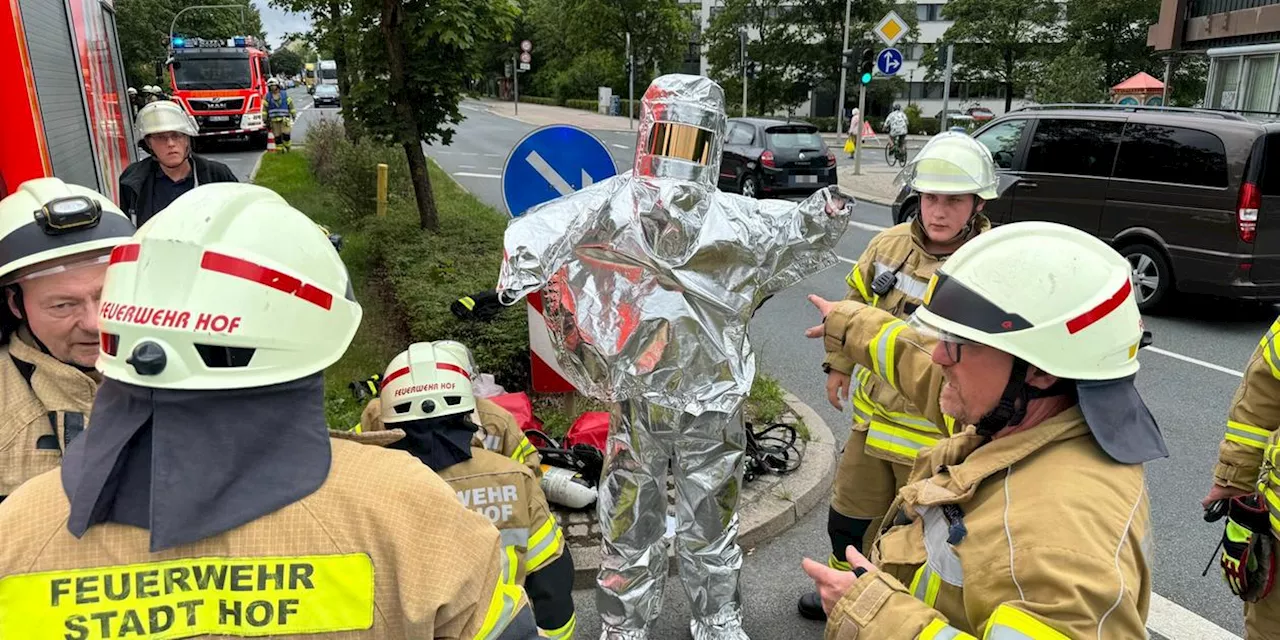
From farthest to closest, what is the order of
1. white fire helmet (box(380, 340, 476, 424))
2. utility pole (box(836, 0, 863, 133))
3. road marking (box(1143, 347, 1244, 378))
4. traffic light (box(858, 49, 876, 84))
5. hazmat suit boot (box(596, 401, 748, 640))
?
1. utility pole (box(836, 0, 863, 133))
2. traffic light (box(858, 49, 876, 84))
3. road marking (box(1143, 347, 1244, 378))
4. hazmat suit boot (box(596, 401, 748, 640))
5. white fire helmet (box(380, 340, 476, 424))

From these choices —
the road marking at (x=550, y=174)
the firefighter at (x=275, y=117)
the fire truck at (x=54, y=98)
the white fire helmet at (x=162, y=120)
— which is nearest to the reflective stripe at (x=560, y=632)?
the road marking at (x=550, y=174)

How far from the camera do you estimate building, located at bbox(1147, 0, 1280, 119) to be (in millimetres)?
17734

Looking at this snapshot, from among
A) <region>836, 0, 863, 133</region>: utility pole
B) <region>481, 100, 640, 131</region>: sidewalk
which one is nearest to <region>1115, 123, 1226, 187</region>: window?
<region>836, 0, 863, 133</region>: utility pole

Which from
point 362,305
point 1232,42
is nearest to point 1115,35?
point 1232,42

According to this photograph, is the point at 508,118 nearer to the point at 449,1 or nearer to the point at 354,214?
the point at 354,214

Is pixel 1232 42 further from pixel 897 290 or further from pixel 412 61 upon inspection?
pixel 897 290

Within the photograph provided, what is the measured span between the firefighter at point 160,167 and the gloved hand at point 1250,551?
17.9 ft

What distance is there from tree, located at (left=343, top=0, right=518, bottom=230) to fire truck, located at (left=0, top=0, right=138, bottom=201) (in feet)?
7.68

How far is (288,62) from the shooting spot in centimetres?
9038

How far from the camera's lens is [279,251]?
1188 millimetres

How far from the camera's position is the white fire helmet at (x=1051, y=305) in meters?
1.55

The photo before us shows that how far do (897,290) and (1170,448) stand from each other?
3271 mm

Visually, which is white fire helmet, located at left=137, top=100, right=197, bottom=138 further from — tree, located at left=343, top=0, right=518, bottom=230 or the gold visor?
the gold visor

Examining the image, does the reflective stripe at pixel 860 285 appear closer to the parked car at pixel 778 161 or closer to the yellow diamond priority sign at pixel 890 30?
the parked car at pixel 778 161
